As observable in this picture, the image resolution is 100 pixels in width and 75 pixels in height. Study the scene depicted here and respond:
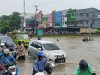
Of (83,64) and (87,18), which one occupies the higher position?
(83,64)

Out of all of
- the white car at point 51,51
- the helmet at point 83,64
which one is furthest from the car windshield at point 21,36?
the helmet at point 83,64

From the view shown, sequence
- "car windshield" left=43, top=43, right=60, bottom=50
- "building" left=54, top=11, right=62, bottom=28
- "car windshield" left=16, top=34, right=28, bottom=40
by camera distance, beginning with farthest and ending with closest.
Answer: "building" left=54, top=11, right=62, bottom=28
"car windshield" left=16, top=34, right=28, bottom=40
"car windshield" left=43, top=43, right=60, bottom=50

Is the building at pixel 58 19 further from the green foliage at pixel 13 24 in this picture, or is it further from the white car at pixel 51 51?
the white car at pixel 51 51

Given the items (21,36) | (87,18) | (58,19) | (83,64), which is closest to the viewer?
(83,64)

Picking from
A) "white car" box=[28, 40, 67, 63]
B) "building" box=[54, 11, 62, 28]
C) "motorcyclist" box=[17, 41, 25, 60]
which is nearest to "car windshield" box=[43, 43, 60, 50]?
"white car" box=[28, 40, 67, 63]

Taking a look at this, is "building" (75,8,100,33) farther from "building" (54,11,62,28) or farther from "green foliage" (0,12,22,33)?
"green foliage" (0,12,22,33)

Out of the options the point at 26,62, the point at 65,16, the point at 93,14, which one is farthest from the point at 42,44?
the point at 65,16

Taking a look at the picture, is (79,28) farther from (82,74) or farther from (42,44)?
(82,74)

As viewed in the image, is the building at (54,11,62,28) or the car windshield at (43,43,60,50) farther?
the building at (54,11,62,28)

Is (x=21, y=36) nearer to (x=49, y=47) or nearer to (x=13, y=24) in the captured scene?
(x=49, y=47)

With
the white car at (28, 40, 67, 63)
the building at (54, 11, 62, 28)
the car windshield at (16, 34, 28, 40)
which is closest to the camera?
the white car at (28, 40, 67, 63)

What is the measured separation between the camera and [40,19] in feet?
388

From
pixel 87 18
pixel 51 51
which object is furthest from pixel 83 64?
pixel 87 18

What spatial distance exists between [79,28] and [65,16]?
8.32m
